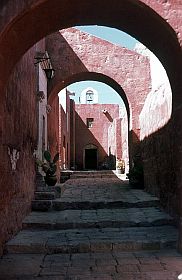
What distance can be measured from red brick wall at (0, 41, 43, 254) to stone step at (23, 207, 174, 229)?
33 centimetres

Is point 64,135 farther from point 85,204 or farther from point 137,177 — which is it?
point 85,204

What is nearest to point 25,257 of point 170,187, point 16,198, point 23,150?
point 16,198

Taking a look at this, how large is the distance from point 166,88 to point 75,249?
12.4 feet

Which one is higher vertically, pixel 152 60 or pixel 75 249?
pixel 152 60

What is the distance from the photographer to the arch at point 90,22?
163 inches

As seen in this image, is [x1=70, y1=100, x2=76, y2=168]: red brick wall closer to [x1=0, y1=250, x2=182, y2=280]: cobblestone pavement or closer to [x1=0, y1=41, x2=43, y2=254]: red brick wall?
[x1=0, y1=41, x2=43, y2=254]: red brick wall

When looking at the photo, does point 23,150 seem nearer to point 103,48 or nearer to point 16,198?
point 16,198

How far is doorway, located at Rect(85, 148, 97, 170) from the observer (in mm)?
31781

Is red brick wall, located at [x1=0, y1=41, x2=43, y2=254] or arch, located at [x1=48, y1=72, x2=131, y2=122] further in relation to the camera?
arch, located at [x1=48, y1=72, x2=131, y2=122]

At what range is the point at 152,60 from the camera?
45.4 ft

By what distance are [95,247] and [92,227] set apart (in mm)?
1192

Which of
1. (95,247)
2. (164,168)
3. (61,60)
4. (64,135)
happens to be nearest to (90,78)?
(61,60)

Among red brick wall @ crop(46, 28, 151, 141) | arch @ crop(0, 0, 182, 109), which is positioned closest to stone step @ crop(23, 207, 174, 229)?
arch @ crop(0, 0, 182, 109)

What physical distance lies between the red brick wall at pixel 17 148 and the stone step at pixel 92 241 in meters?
0.28
